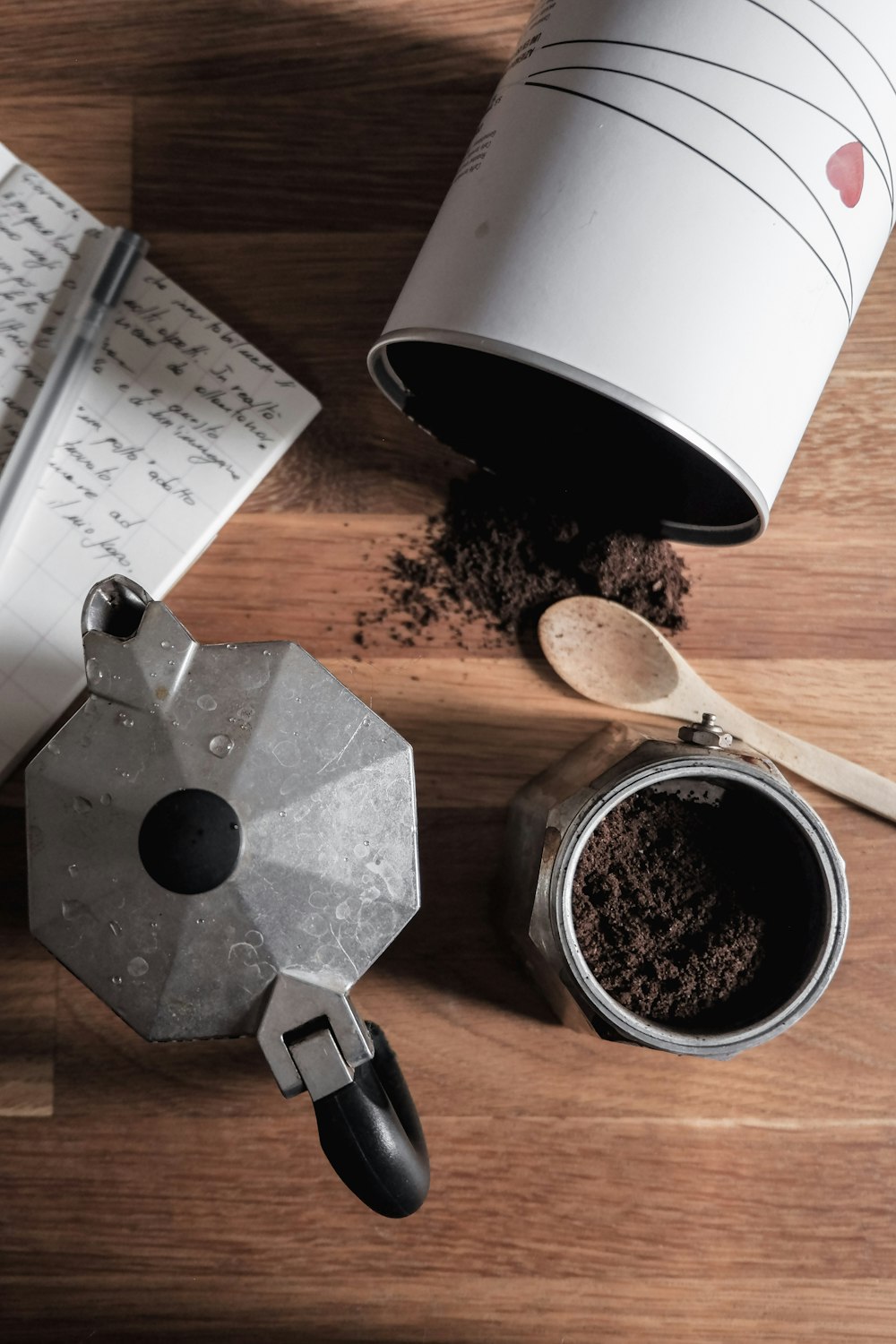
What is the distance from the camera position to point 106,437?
0.52 metres

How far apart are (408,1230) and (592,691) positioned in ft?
0.98

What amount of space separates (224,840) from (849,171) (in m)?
0.36

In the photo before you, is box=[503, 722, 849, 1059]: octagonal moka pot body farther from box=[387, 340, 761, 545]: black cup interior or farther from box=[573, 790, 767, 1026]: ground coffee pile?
box=[387, 340, 761, 545]: black cup interior

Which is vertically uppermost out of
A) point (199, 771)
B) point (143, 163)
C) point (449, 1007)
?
point (143, 163)

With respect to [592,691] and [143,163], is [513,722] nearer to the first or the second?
[592,691]

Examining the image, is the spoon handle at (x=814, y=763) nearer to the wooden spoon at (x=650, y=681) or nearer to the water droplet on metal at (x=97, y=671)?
the wooden spoon at (x=650, y=681)

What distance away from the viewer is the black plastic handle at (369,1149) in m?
0.38

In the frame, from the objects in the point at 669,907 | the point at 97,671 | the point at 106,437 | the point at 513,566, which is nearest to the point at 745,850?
the point at 669,907

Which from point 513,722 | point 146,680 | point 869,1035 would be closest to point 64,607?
point 146,680

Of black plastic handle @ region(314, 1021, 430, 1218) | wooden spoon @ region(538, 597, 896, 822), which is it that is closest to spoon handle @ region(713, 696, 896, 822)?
wooden spoon @ region(538, 597, 896, 822)

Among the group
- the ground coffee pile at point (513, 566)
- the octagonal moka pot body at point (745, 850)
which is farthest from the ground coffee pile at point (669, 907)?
the ground coffee pile at point (513, 566)

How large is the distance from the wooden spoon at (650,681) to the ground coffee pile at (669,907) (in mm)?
90

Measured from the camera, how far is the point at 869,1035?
51cm

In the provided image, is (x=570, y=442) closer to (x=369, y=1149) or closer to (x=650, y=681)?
(x=650, y=681)
